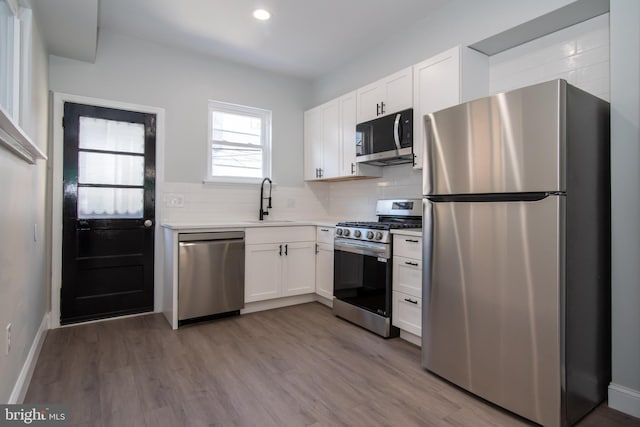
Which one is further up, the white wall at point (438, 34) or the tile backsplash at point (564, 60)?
the white wall at point (438, 34)

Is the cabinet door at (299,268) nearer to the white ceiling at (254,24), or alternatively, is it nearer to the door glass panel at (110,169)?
the door glass panel at (110,169)

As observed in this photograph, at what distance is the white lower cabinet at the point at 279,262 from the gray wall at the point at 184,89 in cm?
95

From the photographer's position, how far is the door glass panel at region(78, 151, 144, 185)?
10.7ft

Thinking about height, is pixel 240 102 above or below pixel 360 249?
above

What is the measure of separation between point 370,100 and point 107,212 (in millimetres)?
2799

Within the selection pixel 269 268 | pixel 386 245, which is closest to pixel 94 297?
pixel 269 268

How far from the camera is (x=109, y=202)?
11.0 feet

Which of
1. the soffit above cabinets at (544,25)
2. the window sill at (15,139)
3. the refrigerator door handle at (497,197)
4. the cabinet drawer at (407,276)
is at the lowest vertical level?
the cabinet drawer at (407,276)

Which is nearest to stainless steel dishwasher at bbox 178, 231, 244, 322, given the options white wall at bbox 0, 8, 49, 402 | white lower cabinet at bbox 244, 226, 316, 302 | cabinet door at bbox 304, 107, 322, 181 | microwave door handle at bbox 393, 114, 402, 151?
white lower cabinet at bbox 244, 226, 316, 302

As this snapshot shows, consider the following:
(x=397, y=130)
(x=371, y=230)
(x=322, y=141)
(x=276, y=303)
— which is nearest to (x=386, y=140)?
(x=397, y=130)

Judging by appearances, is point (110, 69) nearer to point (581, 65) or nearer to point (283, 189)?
point (283, 189)

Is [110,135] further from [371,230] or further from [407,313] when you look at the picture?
[407,313]

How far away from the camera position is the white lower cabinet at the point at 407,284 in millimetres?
2637

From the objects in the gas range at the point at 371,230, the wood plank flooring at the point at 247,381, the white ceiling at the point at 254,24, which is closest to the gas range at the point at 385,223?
the gas range at the point at 371,230
